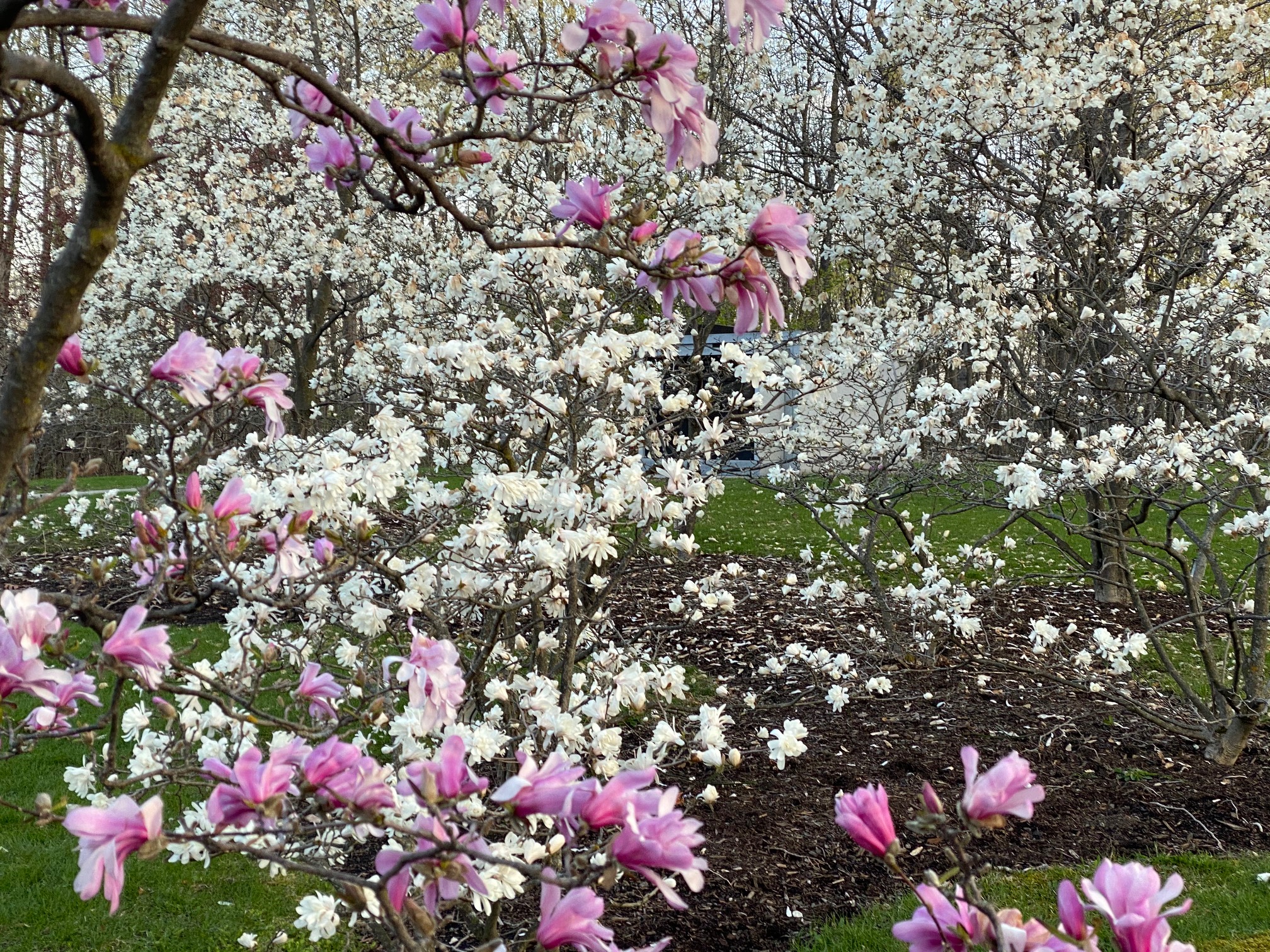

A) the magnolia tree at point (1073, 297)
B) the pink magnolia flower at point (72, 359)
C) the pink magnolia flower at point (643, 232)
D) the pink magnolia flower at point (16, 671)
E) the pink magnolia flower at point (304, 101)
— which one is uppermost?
the magnolia tree at point (1073, 297)

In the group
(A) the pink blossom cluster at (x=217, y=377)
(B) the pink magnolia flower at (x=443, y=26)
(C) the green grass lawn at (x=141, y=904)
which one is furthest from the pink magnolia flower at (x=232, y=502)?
(C) the green grass lawn at (x=141, y=904)

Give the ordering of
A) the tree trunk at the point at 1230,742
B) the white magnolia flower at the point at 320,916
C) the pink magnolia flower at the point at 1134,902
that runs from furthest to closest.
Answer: the tree trunk at the point at 1230,742
the white magnolia flower at the point at 320,916
the pink magnolia flower at the point at 1134,902

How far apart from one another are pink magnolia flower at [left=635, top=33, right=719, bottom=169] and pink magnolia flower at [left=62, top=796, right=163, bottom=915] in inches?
36.5

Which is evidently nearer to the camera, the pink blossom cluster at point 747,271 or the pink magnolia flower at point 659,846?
the pink magnolia flower at point 659,846

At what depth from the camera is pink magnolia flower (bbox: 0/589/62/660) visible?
4.00ft

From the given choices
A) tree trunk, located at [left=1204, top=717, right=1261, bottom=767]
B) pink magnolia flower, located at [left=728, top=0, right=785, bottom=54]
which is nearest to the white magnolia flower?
pink magnolia flower, located at [left=728, top=0, right=785, bottom=54]

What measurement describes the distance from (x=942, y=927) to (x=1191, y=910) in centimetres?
326

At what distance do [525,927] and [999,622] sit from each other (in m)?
5.11

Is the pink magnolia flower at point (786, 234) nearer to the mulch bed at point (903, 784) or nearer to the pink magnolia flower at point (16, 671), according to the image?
the pink magnolia flower at point (16, 671)

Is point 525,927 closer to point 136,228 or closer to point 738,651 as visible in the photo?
point 738,651

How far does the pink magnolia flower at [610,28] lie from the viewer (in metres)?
1.26

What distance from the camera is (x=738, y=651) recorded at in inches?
277

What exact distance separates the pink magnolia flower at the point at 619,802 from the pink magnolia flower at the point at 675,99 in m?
0.72

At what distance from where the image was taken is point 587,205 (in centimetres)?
145
